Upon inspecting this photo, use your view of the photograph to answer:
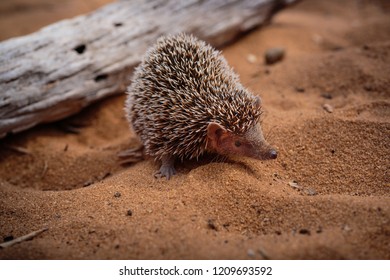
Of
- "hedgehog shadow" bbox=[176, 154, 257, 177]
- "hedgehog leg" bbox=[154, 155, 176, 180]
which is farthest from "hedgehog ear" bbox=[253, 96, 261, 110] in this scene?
"hedgehog leg" bbox=[154, 155, 176, 180]

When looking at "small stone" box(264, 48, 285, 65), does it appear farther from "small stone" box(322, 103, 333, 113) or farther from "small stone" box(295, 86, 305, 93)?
"small stone" box(322, 103, 333, 113)

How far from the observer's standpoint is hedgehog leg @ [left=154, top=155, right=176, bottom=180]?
5254 mm

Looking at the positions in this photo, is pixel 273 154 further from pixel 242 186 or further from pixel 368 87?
pixel 368 87

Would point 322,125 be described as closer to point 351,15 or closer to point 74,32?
point 74,32

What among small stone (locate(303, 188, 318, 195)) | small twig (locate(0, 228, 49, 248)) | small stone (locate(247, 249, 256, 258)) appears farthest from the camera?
small stone (locate(303, 188, 318, 195))

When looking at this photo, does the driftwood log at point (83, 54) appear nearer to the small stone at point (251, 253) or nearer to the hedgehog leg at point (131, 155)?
the hedgehog leg at point (131, 155)

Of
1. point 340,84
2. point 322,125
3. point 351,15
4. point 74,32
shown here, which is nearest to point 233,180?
point 322,125

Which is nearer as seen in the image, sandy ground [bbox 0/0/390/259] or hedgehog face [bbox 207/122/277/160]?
sandy ground [bbox 0/0/390/259]

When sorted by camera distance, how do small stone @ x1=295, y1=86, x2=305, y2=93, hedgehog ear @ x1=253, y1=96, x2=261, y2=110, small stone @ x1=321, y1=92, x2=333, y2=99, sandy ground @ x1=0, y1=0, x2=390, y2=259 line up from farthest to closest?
1. small stone @ x1=295, y1=86, x2=305, y2=93
2. small stone @ x1=321, y1=92, x2=333, y2=99
3. hedgehog ear @ x1=253, y1=96, x2=261, y2=110
4. sandy ground @ x1=0, y1=0, x2=390, y2=259

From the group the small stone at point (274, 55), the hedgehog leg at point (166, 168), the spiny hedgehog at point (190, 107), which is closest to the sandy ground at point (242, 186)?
the hedgehog leg at point (166, 168)

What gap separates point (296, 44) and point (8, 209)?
752cm

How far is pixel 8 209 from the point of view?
4.91 metres

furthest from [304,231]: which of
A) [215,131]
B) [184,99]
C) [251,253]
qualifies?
[184,99]

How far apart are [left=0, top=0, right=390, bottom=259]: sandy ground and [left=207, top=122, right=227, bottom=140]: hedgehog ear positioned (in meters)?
0.40
